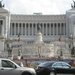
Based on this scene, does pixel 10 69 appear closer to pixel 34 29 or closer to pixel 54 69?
pixel 54 69

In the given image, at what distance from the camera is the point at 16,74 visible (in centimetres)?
2197

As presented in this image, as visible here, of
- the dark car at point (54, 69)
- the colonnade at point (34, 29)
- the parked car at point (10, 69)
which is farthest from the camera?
the colonnade at point (34, 29)

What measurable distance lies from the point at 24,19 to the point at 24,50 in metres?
26.5

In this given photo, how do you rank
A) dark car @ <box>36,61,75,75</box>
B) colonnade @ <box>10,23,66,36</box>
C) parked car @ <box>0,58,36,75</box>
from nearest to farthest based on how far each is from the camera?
parked car @ <box>0,58,36,75</box>, dark car @ <box>36,61,75,75</box>, colonnade @ <box>10,23,66,36</box>

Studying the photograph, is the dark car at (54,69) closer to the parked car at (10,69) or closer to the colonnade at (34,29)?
the parked car at (10,69)

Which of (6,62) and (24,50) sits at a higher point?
(6,62)

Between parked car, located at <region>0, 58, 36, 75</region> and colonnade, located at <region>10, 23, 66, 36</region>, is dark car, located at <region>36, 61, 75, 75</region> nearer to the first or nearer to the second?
parked car, located at <region>0, 58, 36, 75</region>

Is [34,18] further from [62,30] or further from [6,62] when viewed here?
[6,62]

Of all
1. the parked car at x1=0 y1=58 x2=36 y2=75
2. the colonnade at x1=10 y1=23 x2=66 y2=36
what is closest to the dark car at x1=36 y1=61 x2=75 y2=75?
the parked car at x1=0 y1=58 x2=36 y2=75

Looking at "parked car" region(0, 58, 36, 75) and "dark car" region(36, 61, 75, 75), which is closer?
"parked car" region(0, 58, 36, 75)

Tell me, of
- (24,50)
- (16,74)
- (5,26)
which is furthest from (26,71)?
(5,26)

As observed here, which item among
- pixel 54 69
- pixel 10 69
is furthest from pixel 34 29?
pixel 10 69

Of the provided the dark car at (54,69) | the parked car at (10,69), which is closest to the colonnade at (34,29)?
the dark car at (54,69)

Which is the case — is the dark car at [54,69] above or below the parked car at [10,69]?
below
